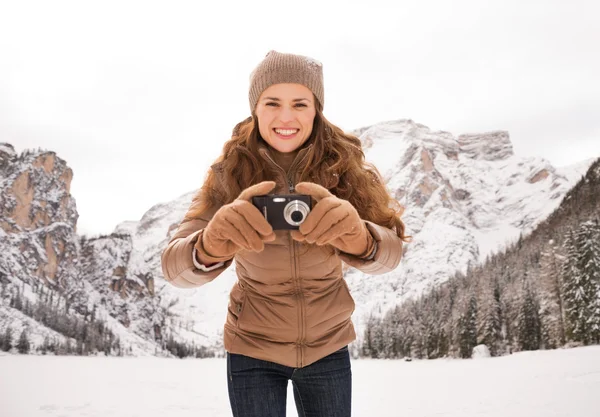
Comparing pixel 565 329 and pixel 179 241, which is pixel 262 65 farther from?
pixel 565 329

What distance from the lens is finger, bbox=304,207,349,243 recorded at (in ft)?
4.46

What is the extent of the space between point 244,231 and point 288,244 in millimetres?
284

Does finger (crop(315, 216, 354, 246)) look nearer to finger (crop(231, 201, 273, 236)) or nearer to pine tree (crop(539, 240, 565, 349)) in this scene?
finger (crop(231, 201, 273, 236))

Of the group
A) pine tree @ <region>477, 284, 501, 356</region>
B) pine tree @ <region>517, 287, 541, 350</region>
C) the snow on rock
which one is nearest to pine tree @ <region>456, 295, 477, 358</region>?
pine tree @ <region>477, 284, 501, 356</region>

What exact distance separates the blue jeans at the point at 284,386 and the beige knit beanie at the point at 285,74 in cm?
101

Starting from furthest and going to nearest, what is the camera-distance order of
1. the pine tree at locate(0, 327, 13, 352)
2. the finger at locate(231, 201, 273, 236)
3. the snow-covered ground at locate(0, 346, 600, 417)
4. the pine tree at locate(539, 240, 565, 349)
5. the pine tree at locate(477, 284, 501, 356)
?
the pine tree at locate(0, 327, 13, 352) < the pine tree at locate(477, 284, 501, 356) < the pine tree at locate(539, 240, 565, 349) < the snow-covered ground at locate(0, 346, 600, 417) < the finger at locate(231, 201, 273, 236)

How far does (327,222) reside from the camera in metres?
1.36

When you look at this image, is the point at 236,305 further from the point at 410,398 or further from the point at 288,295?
the point at 410,398

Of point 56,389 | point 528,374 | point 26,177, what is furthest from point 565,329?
point 26,177

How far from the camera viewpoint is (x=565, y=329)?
25047 mm

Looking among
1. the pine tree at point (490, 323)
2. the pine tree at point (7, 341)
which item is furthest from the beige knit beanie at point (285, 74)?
the pine tree at point (7, 341)

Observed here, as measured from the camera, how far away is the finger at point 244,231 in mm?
1346

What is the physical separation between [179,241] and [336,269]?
57cm

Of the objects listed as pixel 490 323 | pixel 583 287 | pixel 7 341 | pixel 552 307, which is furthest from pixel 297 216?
pixel 7 341
